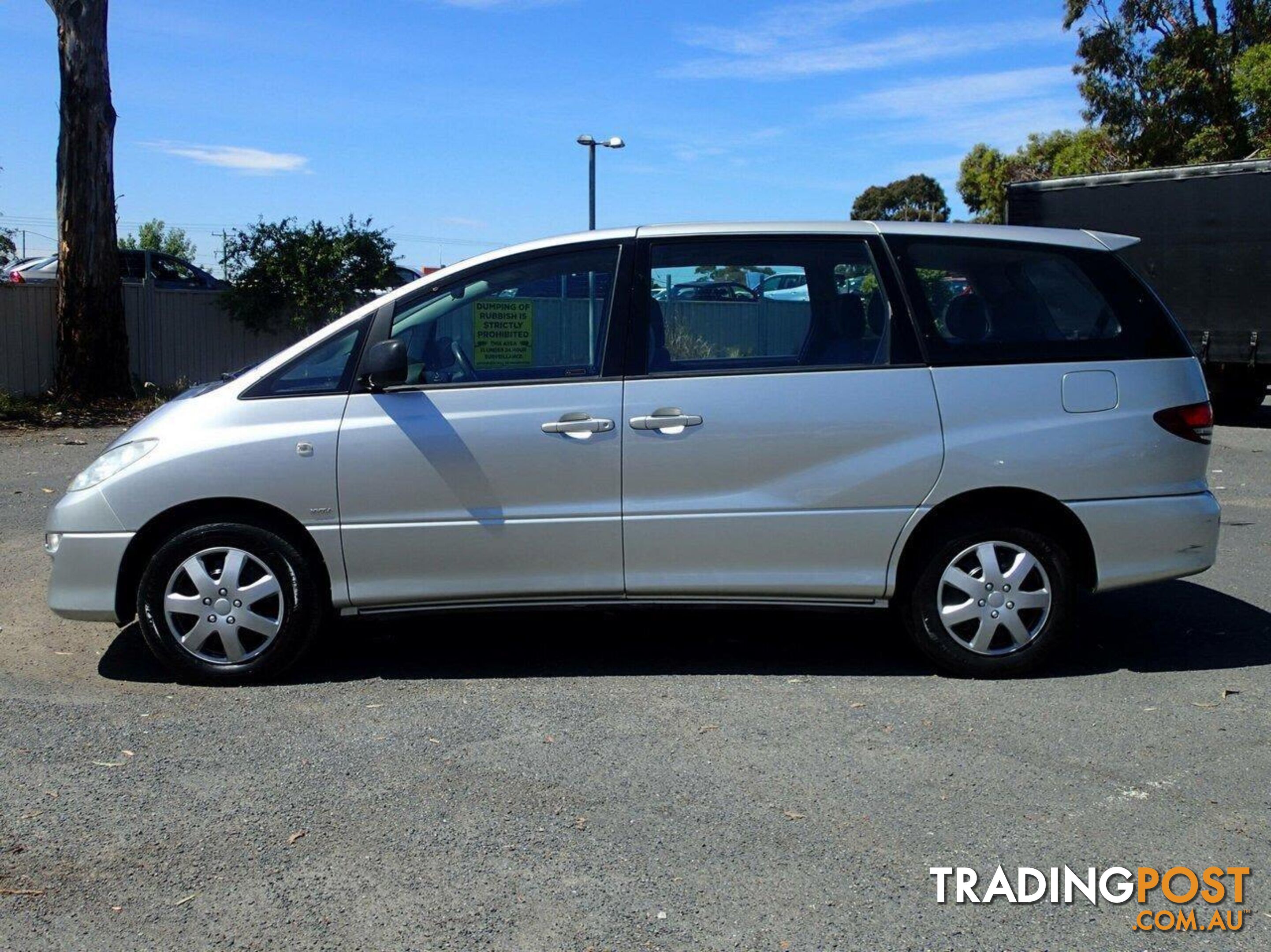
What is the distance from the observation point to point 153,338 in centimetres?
1759

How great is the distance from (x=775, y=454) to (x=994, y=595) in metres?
1.08

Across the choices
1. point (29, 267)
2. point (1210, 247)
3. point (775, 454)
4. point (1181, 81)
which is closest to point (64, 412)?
point (29, 267)

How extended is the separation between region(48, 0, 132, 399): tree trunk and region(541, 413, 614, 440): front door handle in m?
12.5

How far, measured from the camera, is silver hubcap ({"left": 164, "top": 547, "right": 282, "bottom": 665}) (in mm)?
5008

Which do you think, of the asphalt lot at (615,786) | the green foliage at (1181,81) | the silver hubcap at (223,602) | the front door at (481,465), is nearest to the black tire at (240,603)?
the silver hubcap at (223,602)

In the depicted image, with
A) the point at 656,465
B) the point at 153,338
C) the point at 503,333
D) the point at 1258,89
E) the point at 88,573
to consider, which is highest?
the point at 1258,89

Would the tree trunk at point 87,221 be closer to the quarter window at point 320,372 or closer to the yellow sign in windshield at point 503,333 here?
the quarter window at point 320,372

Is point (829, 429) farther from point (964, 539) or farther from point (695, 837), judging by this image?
point (695, 837)

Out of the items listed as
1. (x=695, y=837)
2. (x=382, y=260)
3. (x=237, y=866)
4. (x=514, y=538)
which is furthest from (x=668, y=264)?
(x=382, y=260)

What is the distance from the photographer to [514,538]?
507 cm

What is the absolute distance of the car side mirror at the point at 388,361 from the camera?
194 inches

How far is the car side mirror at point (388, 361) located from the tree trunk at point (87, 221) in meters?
12.0

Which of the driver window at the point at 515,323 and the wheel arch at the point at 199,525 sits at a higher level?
the driver window at the point at 515,323

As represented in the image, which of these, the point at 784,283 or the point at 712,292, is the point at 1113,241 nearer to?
the point at 784,283
